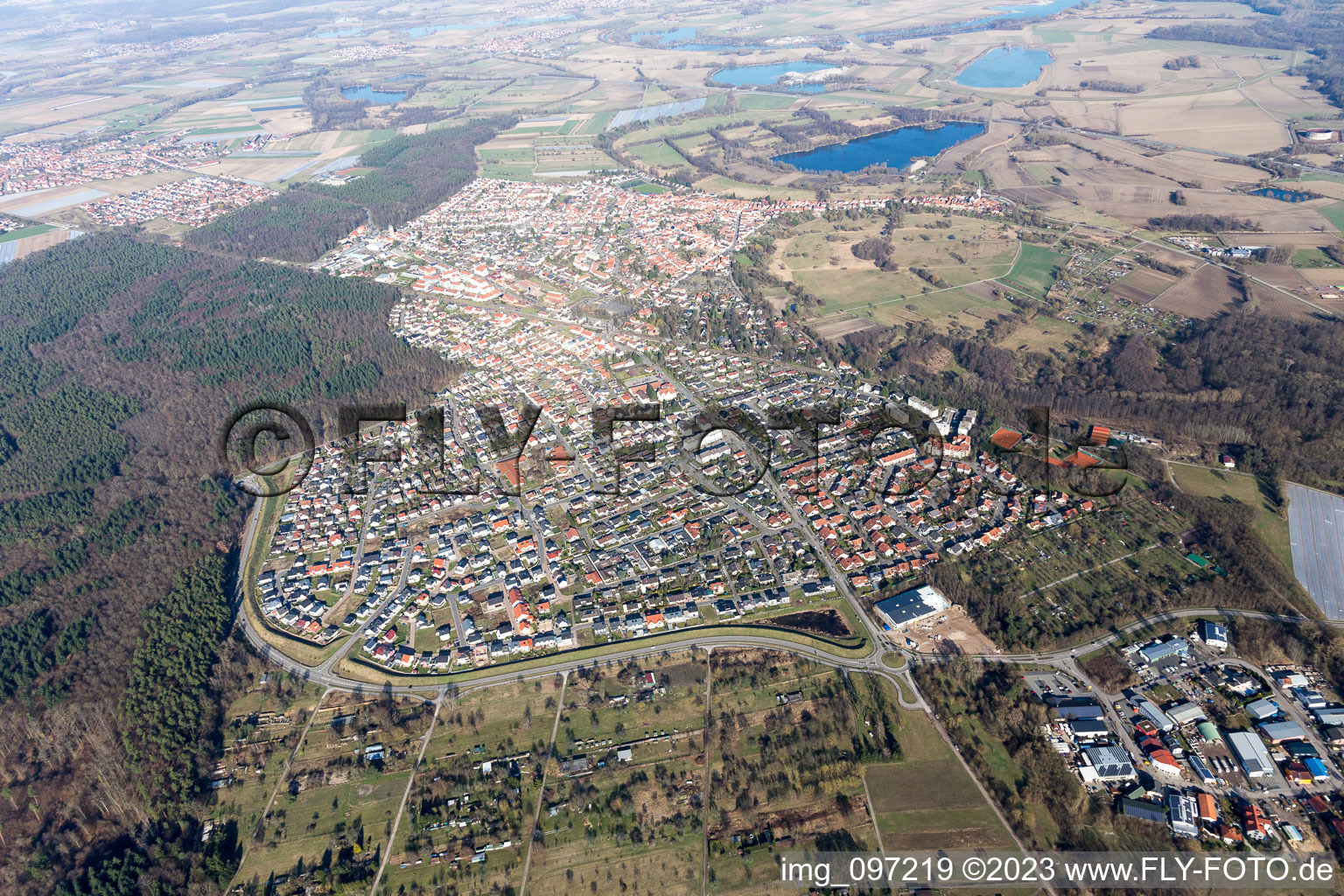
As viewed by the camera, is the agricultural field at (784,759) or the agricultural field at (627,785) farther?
the agricultural field at (784,759)

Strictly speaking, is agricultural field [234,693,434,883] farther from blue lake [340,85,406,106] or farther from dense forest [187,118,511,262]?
blue lake [340,85,406,106]

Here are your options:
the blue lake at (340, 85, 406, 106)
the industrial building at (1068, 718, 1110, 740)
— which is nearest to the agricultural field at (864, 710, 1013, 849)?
the industrial building at (1068, 718, 1110, 740)

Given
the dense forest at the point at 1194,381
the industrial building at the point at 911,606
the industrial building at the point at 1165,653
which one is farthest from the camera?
the dense forest at the point at 1194,381

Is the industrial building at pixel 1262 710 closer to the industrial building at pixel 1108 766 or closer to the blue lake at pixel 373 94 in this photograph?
the industrial building at pixel 1108 766

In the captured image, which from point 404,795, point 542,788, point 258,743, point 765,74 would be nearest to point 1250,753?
point 542,788

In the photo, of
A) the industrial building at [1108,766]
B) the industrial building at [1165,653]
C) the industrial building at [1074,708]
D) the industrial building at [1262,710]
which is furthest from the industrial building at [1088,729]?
the industrial building at [1262,710]

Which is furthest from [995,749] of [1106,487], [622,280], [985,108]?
[985,108]

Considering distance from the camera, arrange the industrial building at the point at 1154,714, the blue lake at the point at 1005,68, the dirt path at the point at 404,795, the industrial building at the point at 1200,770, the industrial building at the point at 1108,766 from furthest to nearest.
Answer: the blue lake at the point at 1005,68 < the industrial building at the point at 1154,714 < the industrial building at the point at 1108,766 < the industrial building at the point at 1200,770 < the dirt path at the point at 404,795
